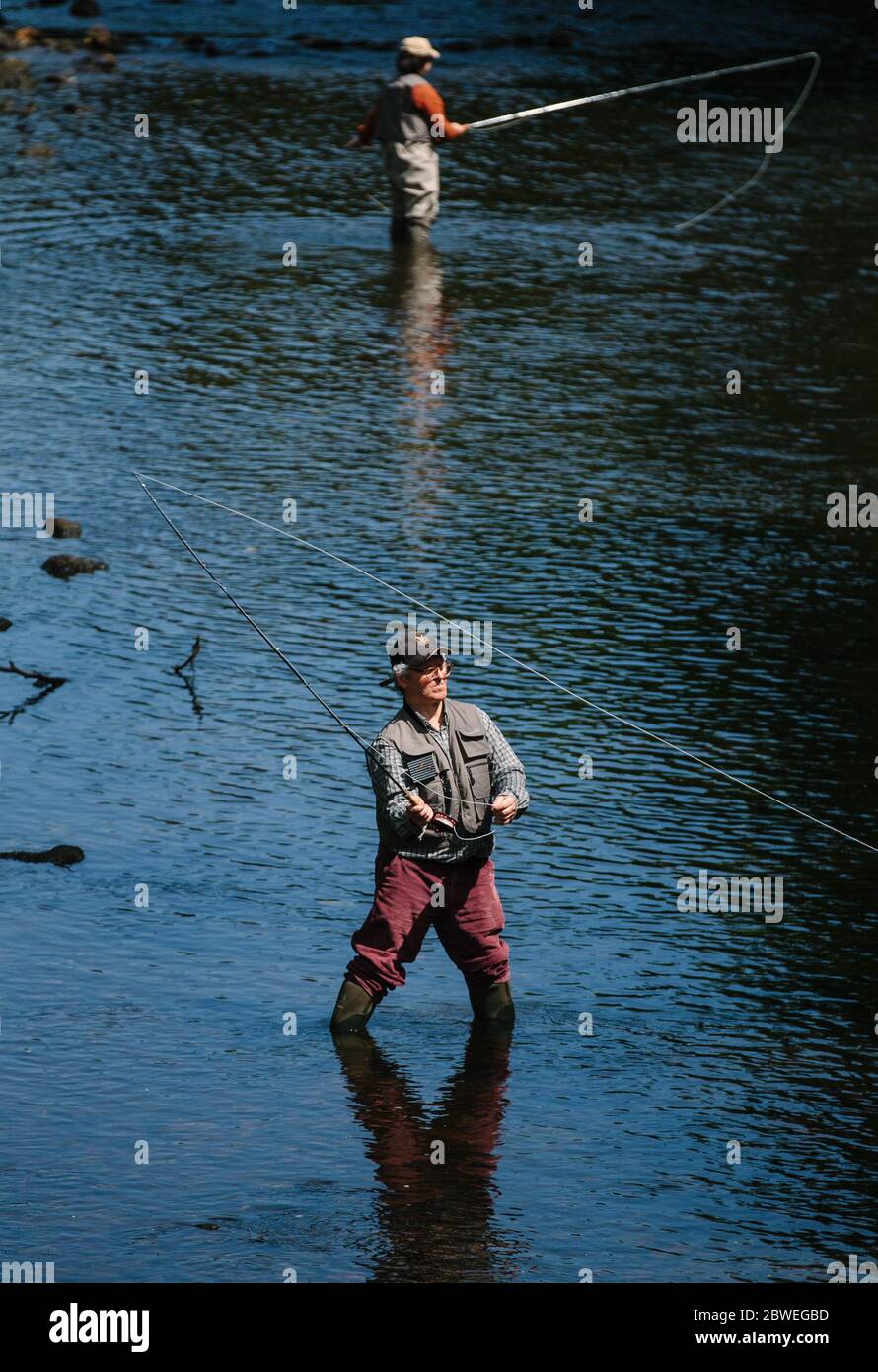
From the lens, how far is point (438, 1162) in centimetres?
757

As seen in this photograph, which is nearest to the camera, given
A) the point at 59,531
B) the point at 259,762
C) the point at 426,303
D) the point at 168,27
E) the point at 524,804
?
the point at 524,804

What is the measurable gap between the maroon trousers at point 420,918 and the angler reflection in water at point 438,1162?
297 millimetres

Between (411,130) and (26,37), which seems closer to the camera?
(411,130)

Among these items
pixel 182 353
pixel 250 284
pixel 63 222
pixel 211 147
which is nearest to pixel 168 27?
pixel 211 147

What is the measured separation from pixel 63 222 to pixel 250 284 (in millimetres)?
2716

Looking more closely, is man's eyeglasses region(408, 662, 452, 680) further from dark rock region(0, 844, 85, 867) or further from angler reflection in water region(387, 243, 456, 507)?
angler reflection in water region(387, 243, 456, 507)

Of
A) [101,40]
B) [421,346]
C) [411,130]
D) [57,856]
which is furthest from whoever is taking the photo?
[101,40]

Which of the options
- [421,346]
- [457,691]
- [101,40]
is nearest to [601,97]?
[421,346]

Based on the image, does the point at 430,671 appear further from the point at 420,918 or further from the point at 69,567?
the point at 69,567

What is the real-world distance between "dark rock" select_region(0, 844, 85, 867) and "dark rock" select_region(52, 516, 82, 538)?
13.8 feet

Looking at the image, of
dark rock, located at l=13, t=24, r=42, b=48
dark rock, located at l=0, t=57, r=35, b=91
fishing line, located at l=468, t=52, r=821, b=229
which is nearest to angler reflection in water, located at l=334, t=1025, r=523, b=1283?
fishing line, located at l=468, t=52, r=821, b=229

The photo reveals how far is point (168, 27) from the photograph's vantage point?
97.9ft

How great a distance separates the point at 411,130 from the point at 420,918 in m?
12.7

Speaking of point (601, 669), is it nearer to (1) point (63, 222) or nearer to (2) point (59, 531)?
(2) point (59, 531)
